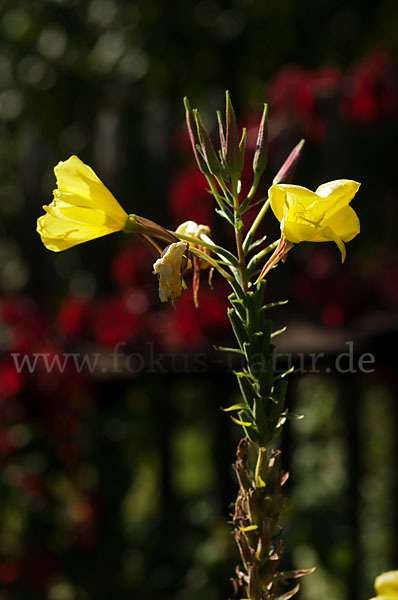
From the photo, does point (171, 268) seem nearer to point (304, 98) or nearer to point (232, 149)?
point (232, 149)

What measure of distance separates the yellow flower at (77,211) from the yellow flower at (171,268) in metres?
0.09

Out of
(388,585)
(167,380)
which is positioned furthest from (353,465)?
(388,585)

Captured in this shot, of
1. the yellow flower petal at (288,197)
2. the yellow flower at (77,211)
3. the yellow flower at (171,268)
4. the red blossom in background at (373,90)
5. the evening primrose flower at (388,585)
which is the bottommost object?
the evening primrose flower at (388,585)

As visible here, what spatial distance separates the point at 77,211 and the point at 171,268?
0.42ft

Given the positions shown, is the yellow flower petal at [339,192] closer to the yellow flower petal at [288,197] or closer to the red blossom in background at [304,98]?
the yellow flower petal at [288,197]

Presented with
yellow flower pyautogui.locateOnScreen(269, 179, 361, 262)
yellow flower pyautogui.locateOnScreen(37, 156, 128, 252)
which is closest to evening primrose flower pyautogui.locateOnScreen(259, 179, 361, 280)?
yellow flower pyautogui.locateOnScreen(269, 179, 361, 262)

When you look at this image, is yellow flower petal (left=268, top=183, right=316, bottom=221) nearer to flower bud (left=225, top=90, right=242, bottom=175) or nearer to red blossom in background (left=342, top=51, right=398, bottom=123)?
flower bud (left=225, top=90, right=242, bottom=175)

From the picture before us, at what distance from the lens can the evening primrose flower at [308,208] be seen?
62cm

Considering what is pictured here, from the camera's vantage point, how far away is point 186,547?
87.0 inches

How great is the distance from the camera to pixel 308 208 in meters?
0.63

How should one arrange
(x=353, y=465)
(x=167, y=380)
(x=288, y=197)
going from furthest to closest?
(x=167, y=380), (x=353, y=465), (x=288, y=197)

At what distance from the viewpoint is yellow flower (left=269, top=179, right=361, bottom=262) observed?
0.62 metres

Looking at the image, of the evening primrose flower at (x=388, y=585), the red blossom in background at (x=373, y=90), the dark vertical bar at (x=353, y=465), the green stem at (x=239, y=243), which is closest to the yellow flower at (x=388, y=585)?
the evening primrose flower at (x=388, y=585)

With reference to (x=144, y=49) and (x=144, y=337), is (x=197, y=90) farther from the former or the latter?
(x=144, y=337)
